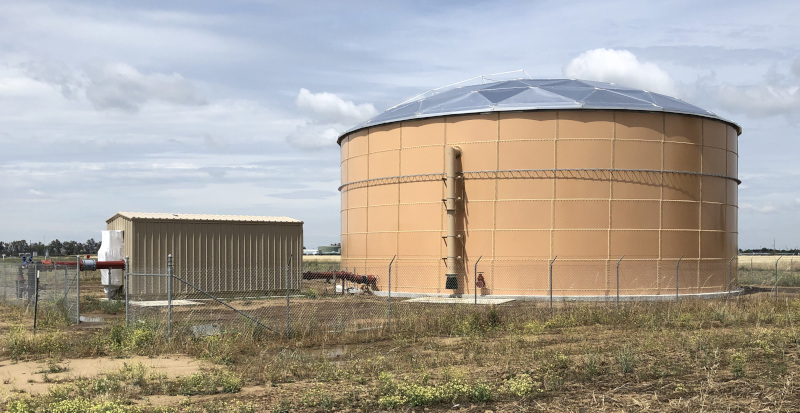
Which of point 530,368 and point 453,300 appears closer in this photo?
point 530,368

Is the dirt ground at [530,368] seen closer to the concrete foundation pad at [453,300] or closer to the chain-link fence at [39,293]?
the chain-link fence at [39,293]

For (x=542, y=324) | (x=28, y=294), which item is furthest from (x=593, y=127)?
(x=28, y=294)

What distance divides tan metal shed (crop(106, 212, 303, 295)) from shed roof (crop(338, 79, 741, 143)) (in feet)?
23.5

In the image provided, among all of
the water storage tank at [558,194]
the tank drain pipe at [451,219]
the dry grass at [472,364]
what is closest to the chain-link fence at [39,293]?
the dry grass at [472,364]

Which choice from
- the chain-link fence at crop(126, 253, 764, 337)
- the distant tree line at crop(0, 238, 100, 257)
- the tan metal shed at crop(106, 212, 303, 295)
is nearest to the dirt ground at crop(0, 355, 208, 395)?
the chain-link fence at crop(126, 253, 764, 337)

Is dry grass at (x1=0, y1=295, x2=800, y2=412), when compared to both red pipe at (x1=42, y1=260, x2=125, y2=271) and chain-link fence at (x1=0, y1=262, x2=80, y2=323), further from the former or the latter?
red pipe at (x1=42, y1=260, x2=125, y2=271)

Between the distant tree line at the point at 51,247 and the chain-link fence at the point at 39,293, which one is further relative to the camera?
the distant tree line at the point at 51,247

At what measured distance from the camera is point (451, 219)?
33125 mm

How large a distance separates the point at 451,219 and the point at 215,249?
34.0 feet

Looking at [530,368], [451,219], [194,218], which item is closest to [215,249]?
[194,218]

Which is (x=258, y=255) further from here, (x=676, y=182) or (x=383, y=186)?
(x=676, y=182)

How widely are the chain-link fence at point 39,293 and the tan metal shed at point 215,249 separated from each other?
309cm

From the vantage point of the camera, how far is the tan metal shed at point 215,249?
31.5 metres

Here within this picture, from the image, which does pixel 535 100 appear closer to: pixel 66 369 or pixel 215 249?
pixel 215 249
